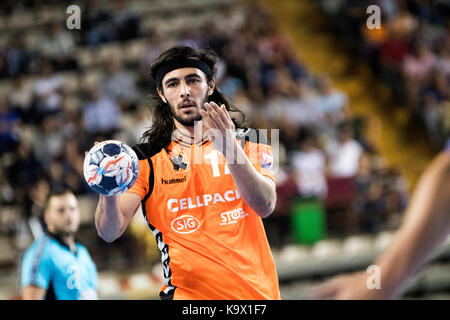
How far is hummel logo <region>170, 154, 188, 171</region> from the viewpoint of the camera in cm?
421

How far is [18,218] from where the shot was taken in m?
10.5

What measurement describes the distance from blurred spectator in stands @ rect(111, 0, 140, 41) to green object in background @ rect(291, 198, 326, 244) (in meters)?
6.31

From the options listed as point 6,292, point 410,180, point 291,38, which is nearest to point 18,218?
point 6,292

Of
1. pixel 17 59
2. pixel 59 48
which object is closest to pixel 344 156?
pixel 59 48

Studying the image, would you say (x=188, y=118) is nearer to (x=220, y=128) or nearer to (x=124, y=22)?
(x=220, y=128)

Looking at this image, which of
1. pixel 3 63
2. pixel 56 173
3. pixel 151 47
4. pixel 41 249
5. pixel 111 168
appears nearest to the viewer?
pixel 111 168

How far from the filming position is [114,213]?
3.97m

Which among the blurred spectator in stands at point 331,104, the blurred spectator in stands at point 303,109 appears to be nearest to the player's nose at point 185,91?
the blurred spectator in stands at point 303,109

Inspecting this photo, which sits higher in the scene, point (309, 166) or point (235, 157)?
point (309, 166)

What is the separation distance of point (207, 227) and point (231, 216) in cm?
17

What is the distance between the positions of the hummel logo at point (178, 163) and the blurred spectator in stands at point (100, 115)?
7.89 m

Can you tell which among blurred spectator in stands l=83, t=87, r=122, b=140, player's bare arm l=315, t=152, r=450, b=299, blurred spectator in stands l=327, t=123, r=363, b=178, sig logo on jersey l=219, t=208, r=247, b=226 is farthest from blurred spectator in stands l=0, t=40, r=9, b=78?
player's bare arm l=315, t=152, r=450, b=299

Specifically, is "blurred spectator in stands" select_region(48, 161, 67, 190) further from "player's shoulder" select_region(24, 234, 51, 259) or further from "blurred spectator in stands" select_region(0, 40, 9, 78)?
"player's shoulder" select_region(24, 234, 51, 259)

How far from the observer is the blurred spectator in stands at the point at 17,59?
1364cm
